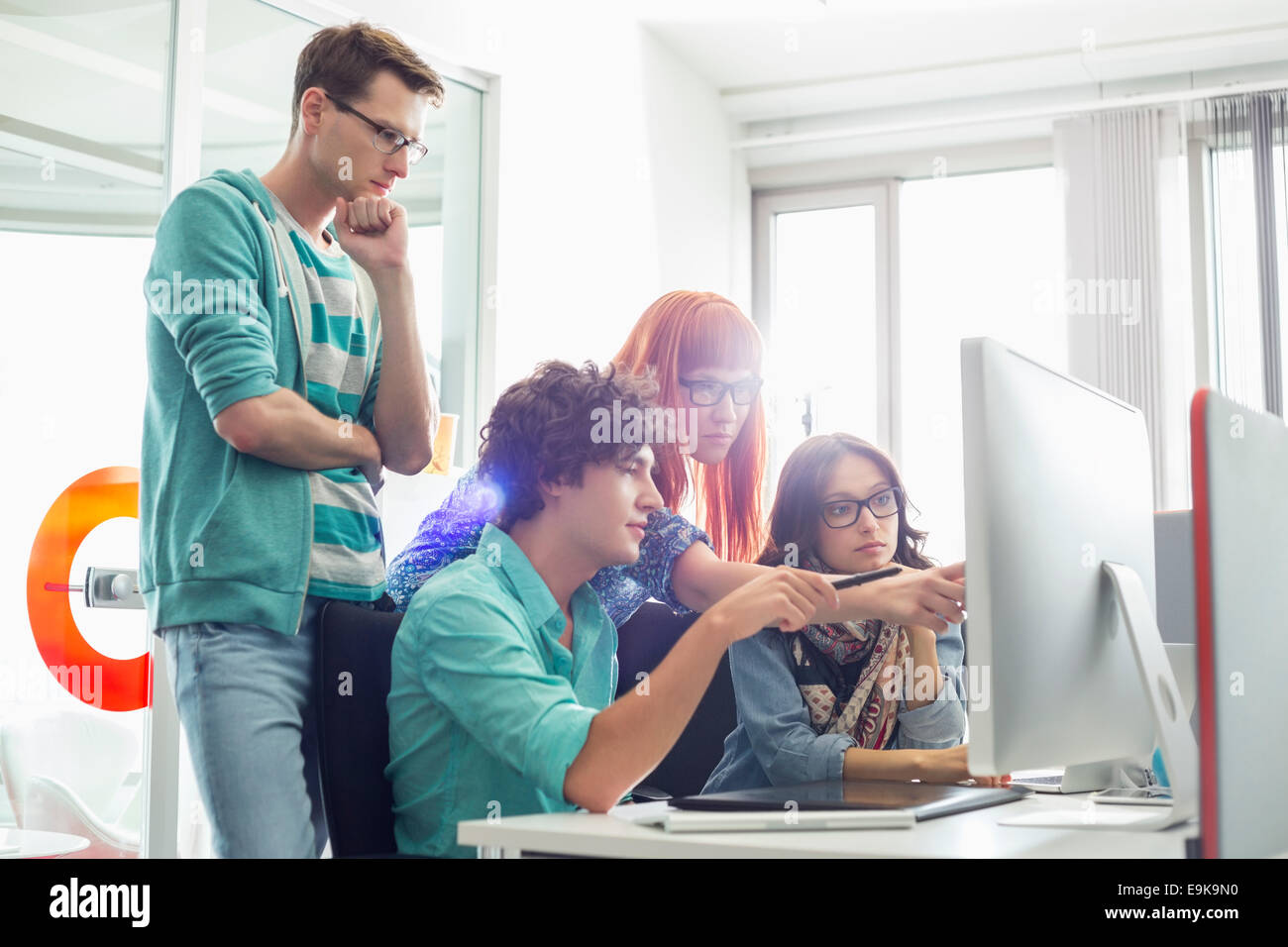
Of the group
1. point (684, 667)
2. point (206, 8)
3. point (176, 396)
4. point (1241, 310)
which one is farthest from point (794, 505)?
point (1241, 310)

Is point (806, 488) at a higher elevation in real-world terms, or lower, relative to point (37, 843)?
higher

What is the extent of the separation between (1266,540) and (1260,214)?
3959mm

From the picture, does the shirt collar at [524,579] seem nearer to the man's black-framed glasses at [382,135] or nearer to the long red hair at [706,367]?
the long red hair at [706,367]

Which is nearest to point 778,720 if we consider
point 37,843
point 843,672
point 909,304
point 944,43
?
point 843,672

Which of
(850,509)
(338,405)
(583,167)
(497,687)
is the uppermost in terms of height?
(583,167)

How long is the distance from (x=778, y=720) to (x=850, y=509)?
377 mm

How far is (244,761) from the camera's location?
1.36m

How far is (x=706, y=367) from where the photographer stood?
190 cm

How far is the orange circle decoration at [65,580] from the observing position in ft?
8.21

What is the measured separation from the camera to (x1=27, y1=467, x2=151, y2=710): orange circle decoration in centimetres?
250

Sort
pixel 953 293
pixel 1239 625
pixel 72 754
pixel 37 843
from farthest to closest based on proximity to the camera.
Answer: pixel 953 293 → pixel 72 754 → pixel 37 843 → pixel 1239 625

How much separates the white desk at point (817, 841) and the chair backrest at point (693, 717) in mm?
756

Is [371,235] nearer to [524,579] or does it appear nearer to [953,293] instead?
[524,579]
